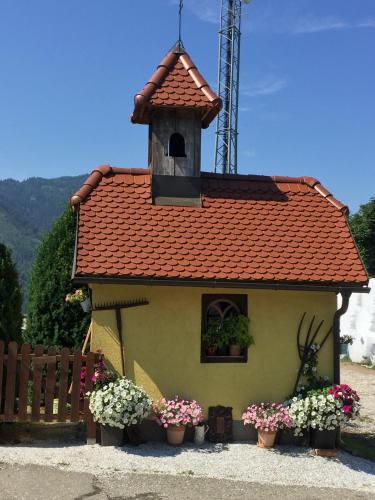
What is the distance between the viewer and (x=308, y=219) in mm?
10008

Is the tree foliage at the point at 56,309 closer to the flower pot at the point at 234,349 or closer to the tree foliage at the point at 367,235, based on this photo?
the flower pot at the point at 234,349

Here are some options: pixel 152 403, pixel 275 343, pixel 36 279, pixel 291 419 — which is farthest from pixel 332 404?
pixel 36 279

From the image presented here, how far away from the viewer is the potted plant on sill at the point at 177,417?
8.23m

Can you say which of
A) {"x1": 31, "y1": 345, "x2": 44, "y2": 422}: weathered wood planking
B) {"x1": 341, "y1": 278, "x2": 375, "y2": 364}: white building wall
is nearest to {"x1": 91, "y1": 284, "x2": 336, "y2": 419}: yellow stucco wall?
{"x1": 31, "y1": 345, "x2": 44, "y2": 422}: weathered wood planking

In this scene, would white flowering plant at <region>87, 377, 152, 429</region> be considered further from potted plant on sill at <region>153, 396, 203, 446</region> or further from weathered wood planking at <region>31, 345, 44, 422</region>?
weathered wood planking at <region>31, 345, 44, 422</region>

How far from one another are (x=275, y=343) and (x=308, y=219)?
2.48m

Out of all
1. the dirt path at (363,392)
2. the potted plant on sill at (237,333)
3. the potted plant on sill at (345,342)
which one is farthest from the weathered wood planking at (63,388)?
the potted plant on sill at (345,342)

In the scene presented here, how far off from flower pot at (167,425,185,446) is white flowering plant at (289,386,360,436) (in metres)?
1.70

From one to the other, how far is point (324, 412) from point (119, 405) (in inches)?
122

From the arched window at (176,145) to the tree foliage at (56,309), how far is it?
10.3ft

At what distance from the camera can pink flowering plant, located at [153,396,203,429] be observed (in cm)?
822

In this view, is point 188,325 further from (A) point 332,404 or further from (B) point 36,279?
(B) point 36,279

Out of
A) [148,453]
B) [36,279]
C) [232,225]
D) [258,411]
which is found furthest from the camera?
[36,279]

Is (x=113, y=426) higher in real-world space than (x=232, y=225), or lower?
lower
